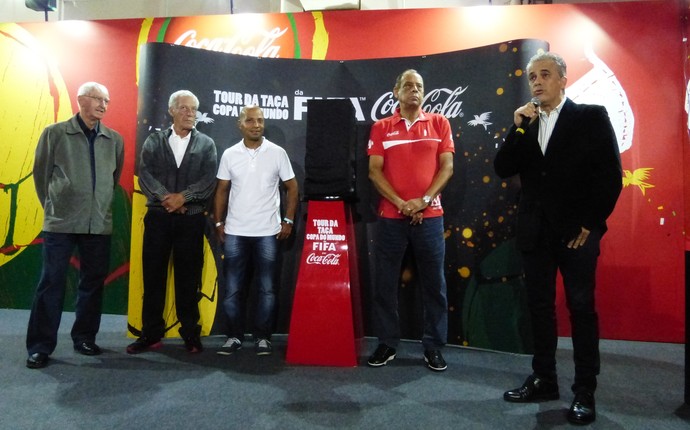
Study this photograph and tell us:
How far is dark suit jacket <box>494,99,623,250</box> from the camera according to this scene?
217 cm

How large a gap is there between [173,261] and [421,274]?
1.76 m

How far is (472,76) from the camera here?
346 centimetres

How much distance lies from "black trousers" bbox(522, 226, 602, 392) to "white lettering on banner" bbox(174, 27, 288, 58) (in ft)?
10.3

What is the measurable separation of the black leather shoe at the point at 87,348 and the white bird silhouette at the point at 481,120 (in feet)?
10.2

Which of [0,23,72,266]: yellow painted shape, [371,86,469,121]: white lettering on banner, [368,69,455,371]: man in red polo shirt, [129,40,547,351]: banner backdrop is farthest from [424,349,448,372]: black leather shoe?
[0,23,72,266]: yellow painted shape

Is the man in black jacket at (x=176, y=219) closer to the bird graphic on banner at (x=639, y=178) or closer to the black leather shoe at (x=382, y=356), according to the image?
the black leather shoe at (x=382, y=356)

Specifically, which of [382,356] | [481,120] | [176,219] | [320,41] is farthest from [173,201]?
[481,120]

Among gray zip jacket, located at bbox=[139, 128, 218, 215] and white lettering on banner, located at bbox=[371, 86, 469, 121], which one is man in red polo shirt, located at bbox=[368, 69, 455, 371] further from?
gray zip jacket, located at bbox=[139, 128, 218, 215]

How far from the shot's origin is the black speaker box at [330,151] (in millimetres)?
3121

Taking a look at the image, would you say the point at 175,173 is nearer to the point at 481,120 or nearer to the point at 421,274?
the point at 421,274

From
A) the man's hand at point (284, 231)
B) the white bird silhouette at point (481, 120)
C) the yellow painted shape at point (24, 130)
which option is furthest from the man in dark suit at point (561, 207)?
the yellow painted shape at point (24, 130)

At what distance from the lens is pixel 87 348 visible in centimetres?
313

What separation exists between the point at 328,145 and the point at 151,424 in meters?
1.92

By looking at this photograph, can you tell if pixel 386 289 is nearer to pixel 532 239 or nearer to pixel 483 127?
pixel 532 239
